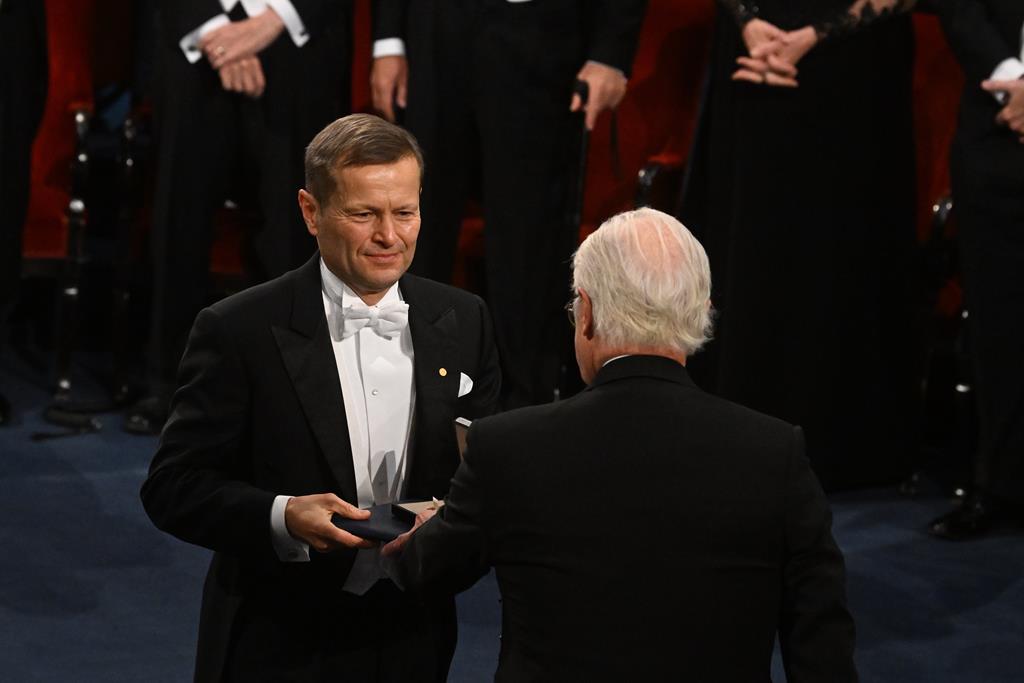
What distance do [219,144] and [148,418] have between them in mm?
881

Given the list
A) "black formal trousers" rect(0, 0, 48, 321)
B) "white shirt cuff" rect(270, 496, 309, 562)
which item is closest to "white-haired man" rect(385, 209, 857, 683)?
"white shirt cuff" rect(270, 496, 309, 562)

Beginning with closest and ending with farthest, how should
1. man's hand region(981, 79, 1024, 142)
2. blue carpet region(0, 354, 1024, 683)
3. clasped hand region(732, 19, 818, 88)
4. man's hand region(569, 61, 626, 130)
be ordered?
Result: blue carpet region(0, 354, 1024, 683) < man's hand region(981, 79, 1024, 142) < clasped hand region(732, 19, 818, 88) < man's hand region(569, 61, 626, 130)

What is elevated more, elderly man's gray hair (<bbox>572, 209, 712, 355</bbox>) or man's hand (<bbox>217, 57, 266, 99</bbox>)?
man's hand (<bbox>217, 57, 266, 99</bbox>)

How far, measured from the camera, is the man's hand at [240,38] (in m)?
4.73

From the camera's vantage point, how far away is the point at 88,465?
474 centimetres

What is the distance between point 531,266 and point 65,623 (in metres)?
1.72

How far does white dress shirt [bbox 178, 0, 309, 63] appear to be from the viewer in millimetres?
4773

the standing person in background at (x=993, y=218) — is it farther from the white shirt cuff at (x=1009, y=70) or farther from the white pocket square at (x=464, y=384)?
the white pocket square at (x=464, y=384)

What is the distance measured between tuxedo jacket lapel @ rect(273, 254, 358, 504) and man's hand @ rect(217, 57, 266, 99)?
103 inches

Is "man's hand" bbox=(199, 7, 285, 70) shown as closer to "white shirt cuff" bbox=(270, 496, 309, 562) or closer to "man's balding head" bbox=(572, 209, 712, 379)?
"white shirt cuff" bbox=(270, 496, 309, 562)

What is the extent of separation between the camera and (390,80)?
4824mm

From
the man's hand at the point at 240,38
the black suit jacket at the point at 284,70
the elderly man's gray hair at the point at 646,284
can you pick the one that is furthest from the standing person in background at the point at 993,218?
the elderly man's gray hair at the point at 646,284

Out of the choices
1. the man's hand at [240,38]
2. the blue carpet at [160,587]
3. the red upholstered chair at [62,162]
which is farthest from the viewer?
the red upholstered chair at [62,162]

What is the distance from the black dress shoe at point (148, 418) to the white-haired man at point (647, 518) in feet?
10.7
